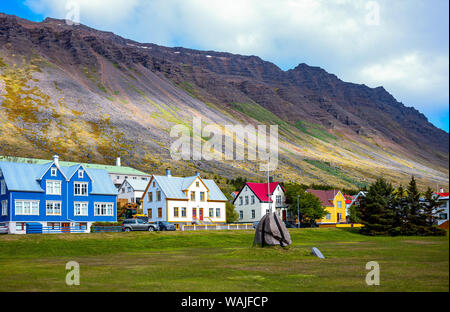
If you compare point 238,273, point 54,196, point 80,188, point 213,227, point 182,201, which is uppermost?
point 80,188

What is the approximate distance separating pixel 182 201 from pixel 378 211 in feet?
107

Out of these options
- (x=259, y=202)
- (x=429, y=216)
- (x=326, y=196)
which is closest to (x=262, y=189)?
(x=259, y=202)

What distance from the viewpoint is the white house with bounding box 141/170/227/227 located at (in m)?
82.3

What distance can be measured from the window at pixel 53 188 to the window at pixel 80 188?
2.85m

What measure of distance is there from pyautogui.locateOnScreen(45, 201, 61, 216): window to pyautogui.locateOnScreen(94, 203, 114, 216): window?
616 centimetres

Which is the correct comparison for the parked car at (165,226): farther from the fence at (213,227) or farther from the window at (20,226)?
the window at (20,226)

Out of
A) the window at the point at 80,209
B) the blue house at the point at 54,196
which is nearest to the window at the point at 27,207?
the blue house at the point at 54,196

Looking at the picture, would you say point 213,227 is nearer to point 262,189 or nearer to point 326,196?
point 262,189

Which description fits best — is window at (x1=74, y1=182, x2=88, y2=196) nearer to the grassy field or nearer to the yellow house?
the grassy field

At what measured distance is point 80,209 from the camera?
7419cm

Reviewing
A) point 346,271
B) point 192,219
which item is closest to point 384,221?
point 192,219

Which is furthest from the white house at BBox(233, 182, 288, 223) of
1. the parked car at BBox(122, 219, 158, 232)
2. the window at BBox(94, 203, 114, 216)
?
the parked car at BBox(122, 219, 158, 232)
